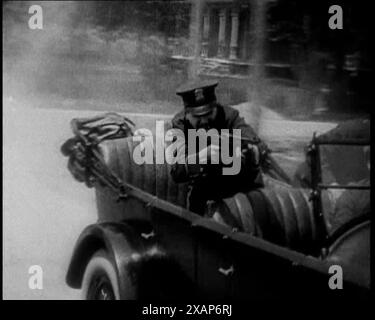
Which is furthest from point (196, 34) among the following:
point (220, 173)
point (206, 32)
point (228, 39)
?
point (220, 173)

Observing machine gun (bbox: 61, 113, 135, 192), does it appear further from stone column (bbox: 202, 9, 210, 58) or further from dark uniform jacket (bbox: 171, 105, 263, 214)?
stone column (bbox: 202, 9, 210, 58)

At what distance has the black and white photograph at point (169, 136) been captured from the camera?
2498 millimetres

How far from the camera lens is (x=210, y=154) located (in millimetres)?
2613

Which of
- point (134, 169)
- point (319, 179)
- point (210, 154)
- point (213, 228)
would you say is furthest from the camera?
point (134, 169)

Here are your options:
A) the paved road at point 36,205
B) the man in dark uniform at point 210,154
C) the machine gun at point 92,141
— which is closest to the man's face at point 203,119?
the man in dark uniform at point 210,154

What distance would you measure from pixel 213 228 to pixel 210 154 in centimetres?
44

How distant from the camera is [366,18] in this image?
264cm

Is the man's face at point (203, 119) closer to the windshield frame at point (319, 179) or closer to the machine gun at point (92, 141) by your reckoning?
the machine gun at point (92, 141)

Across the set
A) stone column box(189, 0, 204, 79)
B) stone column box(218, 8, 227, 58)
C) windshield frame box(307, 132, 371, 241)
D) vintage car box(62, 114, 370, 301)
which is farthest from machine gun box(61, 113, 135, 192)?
windshield frame box(307, 132, 371, 241)

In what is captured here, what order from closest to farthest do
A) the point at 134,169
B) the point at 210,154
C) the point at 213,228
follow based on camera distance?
the point at 213,228 → the point at 210,154 → the point at 134,169

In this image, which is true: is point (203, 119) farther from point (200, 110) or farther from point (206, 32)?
point (206, 32)

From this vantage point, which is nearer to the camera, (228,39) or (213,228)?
(213,228)

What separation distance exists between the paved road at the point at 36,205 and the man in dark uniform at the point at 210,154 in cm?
54
